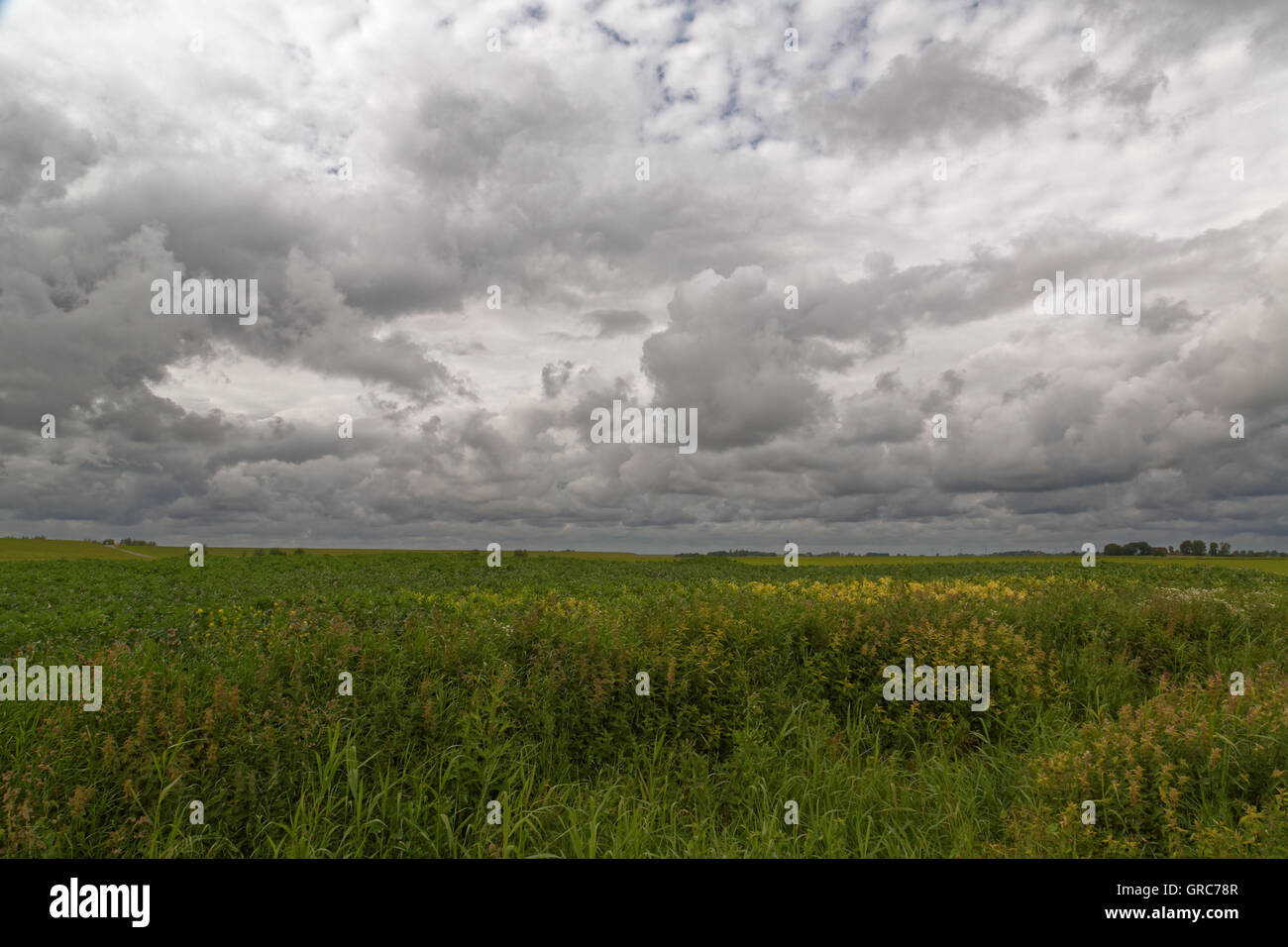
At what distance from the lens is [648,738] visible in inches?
263

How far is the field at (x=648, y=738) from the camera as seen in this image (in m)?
4.70

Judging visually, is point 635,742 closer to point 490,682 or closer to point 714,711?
point 714,711

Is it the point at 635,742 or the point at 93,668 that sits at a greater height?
the point at 93,668

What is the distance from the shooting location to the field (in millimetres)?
4695

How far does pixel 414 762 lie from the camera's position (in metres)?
5.63

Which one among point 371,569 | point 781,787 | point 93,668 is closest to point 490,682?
point 781,787
